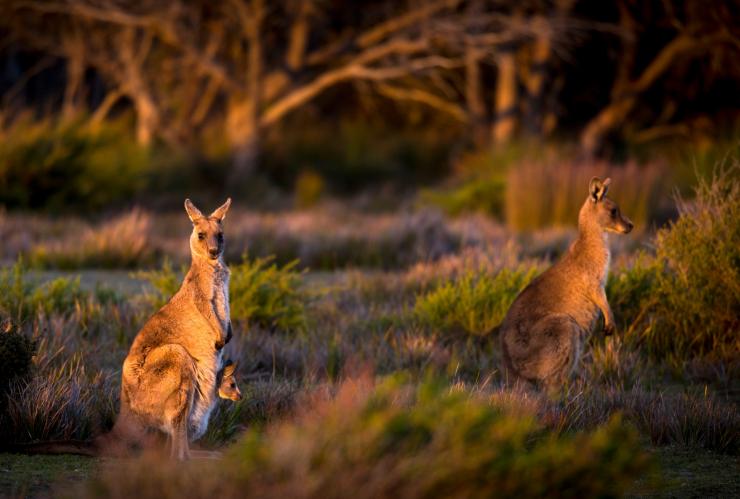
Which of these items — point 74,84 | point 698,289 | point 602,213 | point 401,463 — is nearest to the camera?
point 401,463

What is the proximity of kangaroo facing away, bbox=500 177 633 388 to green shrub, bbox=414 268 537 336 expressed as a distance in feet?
3.77

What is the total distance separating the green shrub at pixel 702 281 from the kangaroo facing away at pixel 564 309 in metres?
0.60

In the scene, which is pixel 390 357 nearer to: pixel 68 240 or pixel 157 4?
pixel 68 240

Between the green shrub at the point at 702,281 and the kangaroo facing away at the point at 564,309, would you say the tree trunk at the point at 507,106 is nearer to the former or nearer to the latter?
the green shrub at the point at 702,281

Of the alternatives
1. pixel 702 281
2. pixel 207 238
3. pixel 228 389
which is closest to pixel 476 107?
pixel 702 281

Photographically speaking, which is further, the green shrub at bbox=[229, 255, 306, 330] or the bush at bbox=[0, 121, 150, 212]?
the bush at bbox=[0, 121, 150, 212]

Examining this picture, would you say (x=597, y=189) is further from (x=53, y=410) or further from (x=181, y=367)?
(x=53, y=410)

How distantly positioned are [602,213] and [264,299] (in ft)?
9.11

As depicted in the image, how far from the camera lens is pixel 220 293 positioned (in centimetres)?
597

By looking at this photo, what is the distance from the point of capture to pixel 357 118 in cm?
2638

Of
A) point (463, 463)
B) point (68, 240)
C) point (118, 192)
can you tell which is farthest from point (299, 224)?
point (463, 463)

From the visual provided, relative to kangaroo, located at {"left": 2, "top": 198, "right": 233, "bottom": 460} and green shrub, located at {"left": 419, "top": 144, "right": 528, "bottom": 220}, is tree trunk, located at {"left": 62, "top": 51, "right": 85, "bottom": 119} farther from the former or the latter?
kangaroo, located at {"left": 2, "top": 198, "right": 233, "bottom": 460}

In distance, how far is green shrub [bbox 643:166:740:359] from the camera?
8.20 metres

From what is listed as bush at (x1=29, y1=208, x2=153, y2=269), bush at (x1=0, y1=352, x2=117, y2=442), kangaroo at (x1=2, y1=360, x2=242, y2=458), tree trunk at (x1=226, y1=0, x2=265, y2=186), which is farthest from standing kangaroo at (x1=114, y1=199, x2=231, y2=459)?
tree trunk at (x1=226, y1=0, x2=265, y2=186)
